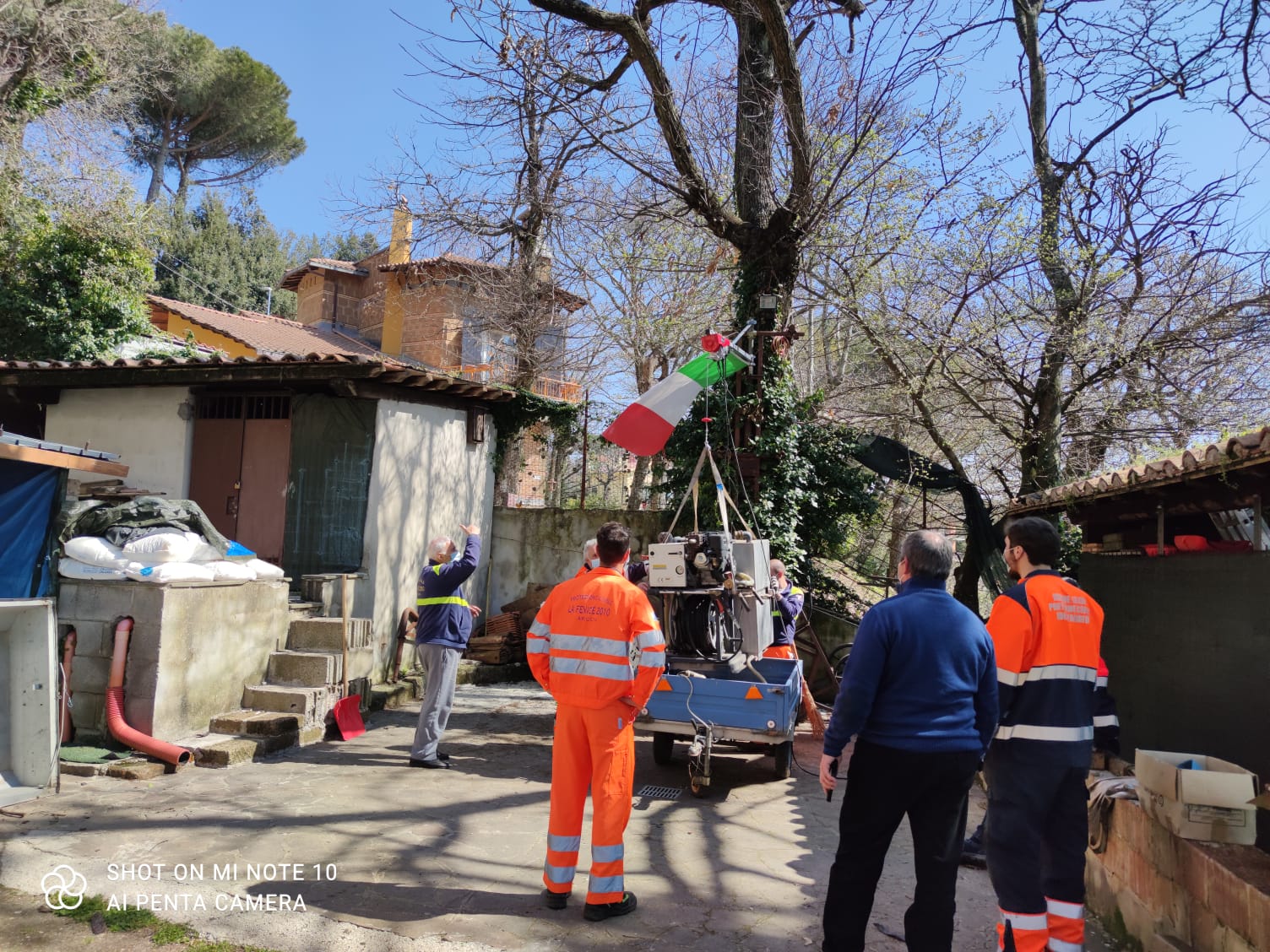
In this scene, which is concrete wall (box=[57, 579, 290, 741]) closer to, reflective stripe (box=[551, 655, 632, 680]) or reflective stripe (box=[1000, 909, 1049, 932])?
reflective stripe (box=[551, 655, 632, 680])

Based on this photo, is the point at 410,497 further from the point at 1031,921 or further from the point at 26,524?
the point at 1031,921

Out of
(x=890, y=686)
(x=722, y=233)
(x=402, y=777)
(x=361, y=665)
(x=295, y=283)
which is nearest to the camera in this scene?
(x=890, y=686)

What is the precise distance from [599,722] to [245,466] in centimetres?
790

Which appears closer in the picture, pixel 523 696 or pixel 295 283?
pixel 523 696

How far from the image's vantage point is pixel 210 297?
102 feet

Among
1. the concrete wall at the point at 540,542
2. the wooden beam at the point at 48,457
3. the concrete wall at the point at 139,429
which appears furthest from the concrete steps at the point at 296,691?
the concrete wall at the point at 540,542

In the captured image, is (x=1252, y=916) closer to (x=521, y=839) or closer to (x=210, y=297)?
(x=521, y=839)

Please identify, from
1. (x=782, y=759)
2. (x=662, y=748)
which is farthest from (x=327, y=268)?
(x=782, y=759)

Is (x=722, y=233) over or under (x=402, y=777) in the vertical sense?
over

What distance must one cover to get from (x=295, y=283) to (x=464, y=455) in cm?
2583

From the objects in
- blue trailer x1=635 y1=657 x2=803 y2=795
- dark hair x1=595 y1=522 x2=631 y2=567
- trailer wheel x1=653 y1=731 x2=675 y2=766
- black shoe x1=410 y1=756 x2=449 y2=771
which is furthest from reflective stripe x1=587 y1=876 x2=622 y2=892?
black shoe x1=410 y1=756 x2=449 y2=771

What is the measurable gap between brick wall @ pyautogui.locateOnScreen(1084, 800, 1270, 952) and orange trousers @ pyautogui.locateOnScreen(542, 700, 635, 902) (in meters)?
2.47

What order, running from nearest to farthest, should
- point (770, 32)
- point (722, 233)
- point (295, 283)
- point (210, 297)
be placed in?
point (770, 32) → point (722, 233) → point (210, 297) → point (295, 283)

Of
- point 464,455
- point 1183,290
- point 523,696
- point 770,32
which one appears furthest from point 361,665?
point 1183,290
